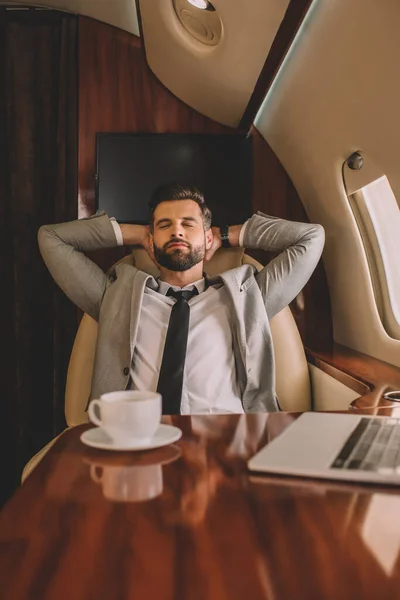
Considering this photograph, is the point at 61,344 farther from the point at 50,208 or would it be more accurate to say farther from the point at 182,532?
the point at 182,532

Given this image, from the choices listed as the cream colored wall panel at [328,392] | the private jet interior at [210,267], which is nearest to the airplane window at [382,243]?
the private jet interior at [210,267]

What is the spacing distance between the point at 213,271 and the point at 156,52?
104 centimetres

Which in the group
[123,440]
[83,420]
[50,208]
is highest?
[50,208]

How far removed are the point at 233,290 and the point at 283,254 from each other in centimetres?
29

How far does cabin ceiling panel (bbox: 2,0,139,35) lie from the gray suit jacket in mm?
1116

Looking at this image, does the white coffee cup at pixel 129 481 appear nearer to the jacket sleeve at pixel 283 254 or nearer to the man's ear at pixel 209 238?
the jacket sleeve at pixel 283 254

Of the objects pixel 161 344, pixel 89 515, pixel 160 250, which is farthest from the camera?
pixel 160 250

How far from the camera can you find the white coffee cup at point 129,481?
74cm

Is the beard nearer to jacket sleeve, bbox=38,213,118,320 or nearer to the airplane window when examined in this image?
jacket sleeve, bbox=38,213,118,320

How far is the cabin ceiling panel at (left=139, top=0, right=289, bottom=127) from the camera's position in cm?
196

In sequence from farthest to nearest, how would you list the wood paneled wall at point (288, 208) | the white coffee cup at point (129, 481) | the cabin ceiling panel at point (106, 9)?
the wood paneled wall at point (288, 208) → the cabin ceiling panel at point (106, 9) → the white coffee cup at point (129, 481)

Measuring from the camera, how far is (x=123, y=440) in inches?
36.9

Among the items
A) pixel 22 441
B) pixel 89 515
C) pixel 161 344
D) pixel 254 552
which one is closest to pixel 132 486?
pixel 89 515

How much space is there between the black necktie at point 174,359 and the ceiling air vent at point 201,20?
3.34ft
